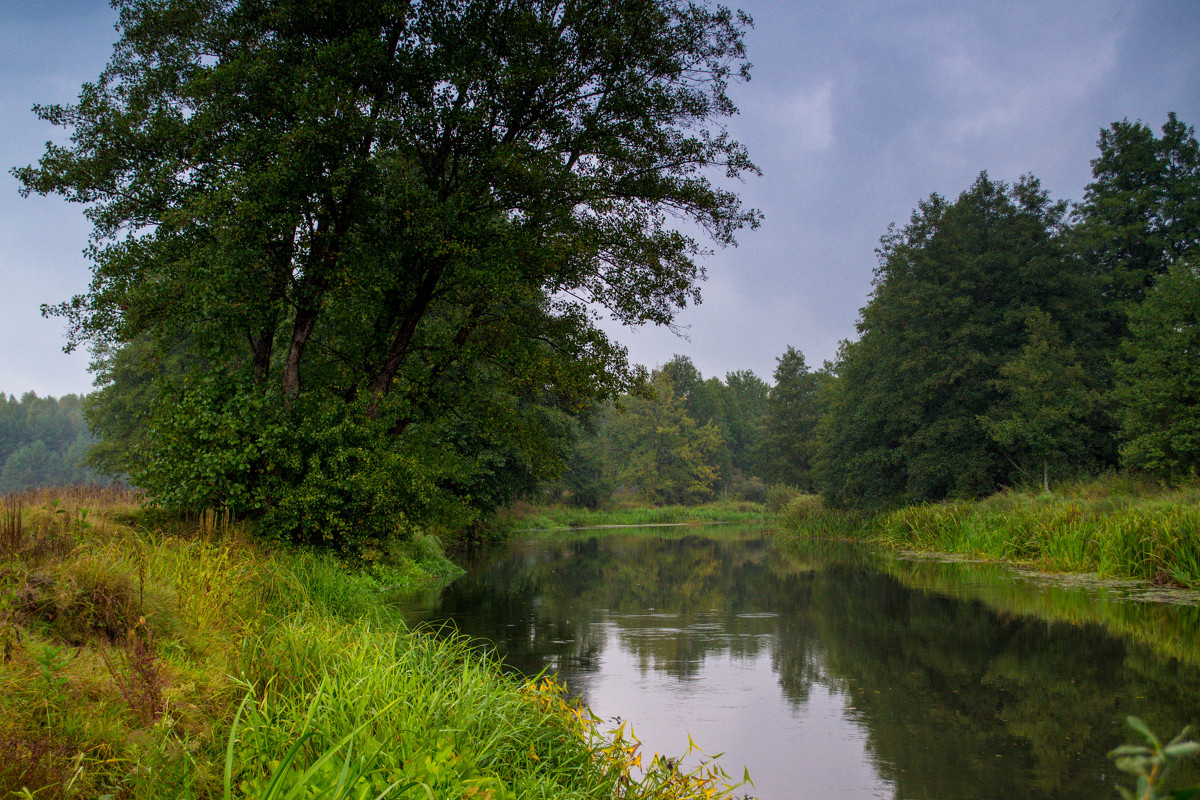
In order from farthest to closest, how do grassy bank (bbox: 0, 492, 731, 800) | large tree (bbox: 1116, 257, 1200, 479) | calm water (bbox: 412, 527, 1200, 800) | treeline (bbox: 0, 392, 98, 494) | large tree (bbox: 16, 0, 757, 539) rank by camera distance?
1. treeline (bbox: 0, 392, 98, 494)
2. large tree (bbox: 1116, 257, 1200, 479)
3. large tree (bbox: 16, 0, 757, 539)
4. calm water (bbox: 412, 527, 1200, 800)
5. grassy bank (bbox: 0, 492, 731, 800)

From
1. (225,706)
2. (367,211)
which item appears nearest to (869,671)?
(225,706)

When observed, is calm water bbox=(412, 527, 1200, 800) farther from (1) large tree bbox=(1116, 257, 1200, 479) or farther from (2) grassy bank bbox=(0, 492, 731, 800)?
(1) large tree bbox=(1116, 257, 1200, 479)

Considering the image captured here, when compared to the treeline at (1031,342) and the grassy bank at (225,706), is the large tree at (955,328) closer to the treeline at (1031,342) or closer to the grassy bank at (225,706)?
the treeline at (1031,342)

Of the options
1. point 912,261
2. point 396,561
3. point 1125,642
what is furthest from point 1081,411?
point 396,561

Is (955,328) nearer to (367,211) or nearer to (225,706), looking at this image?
(367,211)

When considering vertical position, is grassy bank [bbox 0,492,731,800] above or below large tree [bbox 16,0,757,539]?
below

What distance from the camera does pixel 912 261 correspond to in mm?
33875

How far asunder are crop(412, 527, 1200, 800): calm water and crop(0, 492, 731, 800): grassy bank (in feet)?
7.47

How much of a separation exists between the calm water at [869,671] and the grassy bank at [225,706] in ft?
7.47

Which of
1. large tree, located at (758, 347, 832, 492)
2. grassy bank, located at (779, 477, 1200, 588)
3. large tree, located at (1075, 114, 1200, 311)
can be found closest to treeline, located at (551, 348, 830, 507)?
large tree, located at (758, 347, 832, 492)

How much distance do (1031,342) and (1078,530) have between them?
1385 centimetres

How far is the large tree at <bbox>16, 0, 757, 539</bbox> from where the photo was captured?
10.8m

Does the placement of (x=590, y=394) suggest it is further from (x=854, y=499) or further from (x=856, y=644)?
(x=854, y=499)

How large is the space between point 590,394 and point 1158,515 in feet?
39.8
